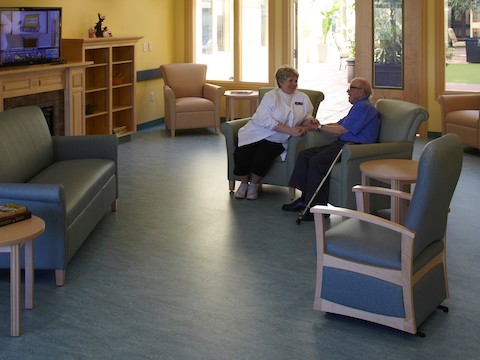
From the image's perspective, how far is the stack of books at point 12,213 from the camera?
4.30 m

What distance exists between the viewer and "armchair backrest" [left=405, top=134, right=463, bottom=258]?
3.96 m

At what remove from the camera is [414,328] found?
13.3 feet

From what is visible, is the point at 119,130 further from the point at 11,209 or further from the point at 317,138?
the point at 11,209

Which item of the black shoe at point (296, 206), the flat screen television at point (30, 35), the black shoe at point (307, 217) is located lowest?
the black shoe at point (307, 217)

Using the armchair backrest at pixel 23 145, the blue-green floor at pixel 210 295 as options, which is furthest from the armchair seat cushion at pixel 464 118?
the armchair backrest at pixel 23 145

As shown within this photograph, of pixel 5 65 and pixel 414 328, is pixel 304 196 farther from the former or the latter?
pixel 5 65

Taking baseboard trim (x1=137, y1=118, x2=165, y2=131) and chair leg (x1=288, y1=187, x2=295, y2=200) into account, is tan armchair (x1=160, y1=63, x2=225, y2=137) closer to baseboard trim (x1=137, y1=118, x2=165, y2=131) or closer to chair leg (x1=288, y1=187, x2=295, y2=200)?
baseboard trim (x1=137, y1=118, x2=165, y2=131)

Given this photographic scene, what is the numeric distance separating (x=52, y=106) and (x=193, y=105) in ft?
8.29

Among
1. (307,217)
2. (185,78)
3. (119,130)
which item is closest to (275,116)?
(307,217)

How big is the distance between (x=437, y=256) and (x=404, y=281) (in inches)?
17.0

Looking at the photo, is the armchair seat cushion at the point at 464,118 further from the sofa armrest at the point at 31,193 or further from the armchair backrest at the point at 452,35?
the sofa armrest at the point at 31,193

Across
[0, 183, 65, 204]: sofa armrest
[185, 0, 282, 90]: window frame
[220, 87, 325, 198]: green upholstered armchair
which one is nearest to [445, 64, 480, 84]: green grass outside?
[185, 0, 282, 90]: window frame

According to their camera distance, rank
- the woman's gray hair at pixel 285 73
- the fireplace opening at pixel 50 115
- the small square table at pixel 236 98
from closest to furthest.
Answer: the woman's gray hair at pixel 285 73 < the fireplace opening at pixel 50 115 < the small square table at pixel 236 98

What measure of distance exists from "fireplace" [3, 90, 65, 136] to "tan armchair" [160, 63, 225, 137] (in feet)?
6.96
